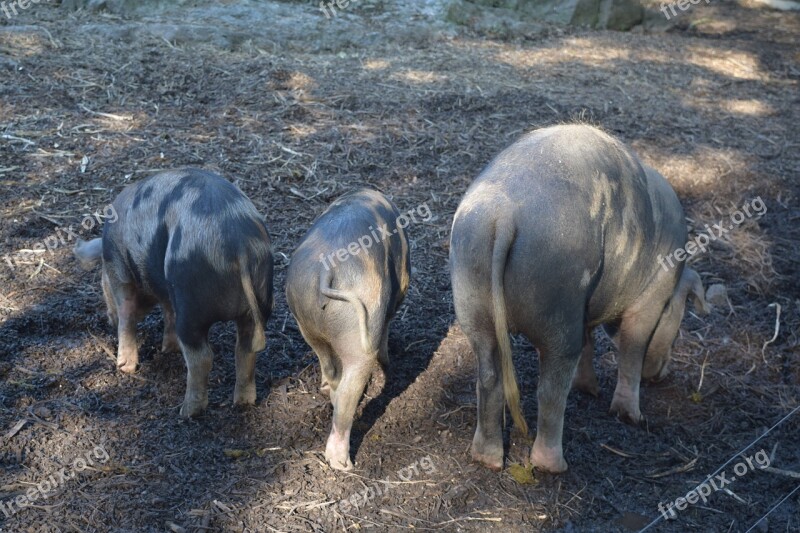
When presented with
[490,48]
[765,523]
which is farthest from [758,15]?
[765,523]

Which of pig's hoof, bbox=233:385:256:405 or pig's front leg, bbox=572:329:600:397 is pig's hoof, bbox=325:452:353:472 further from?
pig's front leg, bbox=572:329:600:397

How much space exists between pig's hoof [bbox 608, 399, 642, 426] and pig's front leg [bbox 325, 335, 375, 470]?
1560 millimetres

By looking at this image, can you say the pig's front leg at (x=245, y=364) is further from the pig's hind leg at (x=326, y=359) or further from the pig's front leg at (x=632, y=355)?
the pig's front leg at (x=632, y=355)

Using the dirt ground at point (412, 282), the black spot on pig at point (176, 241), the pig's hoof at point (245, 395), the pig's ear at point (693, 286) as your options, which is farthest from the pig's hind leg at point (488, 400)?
the black spot on pig at point (176, 241)

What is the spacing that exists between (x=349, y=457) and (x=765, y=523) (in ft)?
6.76

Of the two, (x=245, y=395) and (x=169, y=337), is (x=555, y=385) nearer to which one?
(x=245, y=395)

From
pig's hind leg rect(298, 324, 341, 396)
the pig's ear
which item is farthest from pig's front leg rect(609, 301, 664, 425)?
pig's hind leg rect(298, 324, 341, 396)

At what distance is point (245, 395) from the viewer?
4.61 meters

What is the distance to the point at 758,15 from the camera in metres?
13.6

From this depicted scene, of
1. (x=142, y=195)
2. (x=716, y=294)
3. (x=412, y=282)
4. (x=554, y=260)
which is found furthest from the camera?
(x=412, y=282)

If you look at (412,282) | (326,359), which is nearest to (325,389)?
(326,359)

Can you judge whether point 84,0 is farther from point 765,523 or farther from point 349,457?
point 765,523

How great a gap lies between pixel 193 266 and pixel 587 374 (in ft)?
7.72

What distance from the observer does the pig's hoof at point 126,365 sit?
486 centimetres
